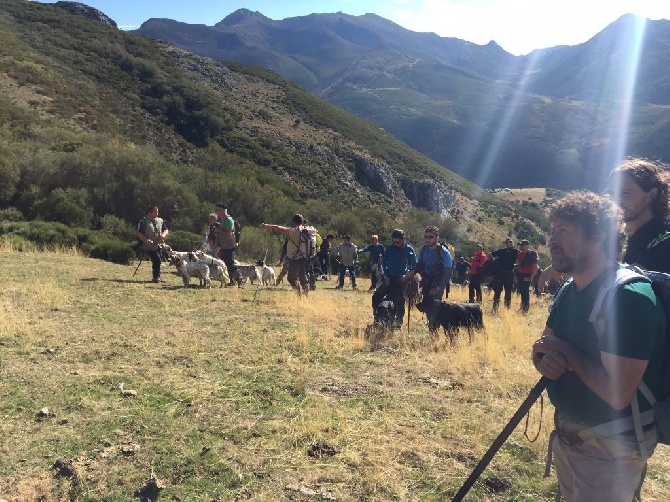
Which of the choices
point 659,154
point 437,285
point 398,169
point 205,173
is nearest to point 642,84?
point 659,154

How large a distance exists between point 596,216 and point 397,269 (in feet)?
19.3

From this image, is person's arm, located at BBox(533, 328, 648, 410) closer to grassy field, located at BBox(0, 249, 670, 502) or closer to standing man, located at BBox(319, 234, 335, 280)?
grassy field, located at BBox(0, 249, 670, 502)

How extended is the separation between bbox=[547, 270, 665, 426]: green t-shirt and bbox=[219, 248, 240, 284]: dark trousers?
10.4m

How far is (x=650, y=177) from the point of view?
9.32 feet

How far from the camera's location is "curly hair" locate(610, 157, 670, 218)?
2818 mm

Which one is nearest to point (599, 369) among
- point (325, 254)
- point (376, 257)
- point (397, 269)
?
point (397, 269)

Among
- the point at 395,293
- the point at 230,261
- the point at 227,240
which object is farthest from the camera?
the point at 230,261

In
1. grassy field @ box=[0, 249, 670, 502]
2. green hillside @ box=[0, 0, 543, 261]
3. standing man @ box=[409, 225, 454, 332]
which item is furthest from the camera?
green hillside @ box=[0, 0, 543, 261]

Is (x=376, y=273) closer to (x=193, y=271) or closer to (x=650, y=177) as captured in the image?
(x=193, y=271)

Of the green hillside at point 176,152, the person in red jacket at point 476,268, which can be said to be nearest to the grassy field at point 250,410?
the person in red jacket at point 476,268

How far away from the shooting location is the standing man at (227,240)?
1141cm

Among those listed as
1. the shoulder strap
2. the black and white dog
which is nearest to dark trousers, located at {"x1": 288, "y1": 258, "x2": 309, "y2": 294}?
the black and white dog

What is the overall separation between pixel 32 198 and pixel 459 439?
21182 mm

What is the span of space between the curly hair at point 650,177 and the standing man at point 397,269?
5.02m
